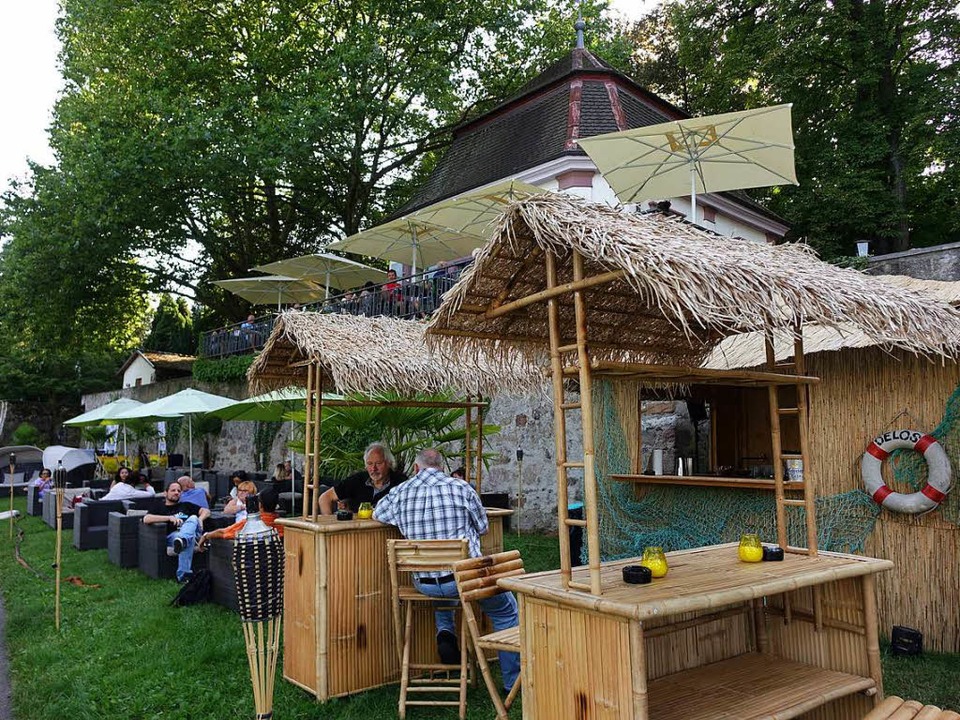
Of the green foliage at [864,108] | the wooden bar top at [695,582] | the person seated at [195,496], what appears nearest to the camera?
the wooden bar top at [695,582]

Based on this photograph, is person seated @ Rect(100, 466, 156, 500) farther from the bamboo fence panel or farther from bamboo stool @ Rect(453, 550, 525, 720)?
the bamboo fence panel

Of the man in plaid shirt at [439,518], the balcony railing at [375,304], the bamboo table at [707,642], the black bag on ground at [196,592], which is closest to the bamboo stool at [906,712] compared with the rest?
the bamboo table at [707,642]

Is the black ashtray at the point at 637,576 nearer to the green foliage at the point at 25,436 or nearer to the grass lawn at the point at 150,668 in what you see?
the grass lawn at the point at 150,668

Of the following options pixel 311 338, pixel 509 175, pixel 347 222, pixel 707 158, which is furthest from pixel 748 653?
pixel 347 222

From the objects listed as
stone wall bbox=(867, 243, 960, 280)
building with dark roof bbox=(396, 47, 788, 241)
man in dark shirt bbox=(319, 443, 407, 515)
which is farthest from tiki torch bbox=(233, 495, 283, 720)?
building with dark roof bbox=(396, 47, 788, 241)

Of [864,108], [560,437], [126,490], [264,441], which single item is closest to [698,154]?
[560,437]

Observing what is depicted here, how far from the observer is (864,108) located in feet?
52.3

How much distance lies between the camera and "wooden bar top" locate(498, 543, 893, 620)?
2885mm

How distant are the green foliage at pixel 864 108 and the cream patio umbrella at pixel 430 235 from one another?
25.1ft

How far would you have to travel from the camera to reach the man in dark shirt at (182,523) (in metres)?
7.90

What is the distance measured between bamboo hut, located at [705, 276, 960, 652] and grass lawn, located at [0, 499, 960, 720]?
46 centimetres

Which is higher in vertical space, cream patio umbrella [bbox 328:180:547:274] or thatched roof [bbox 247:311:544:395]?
cream patio umbrella [bbox 328:180:547:274]

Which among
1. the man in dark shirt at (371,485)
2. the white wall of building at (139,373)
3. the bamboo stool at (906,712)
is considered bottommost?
the bamboo stool at (906,712)

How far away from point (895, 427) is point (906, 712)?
3.08 m
